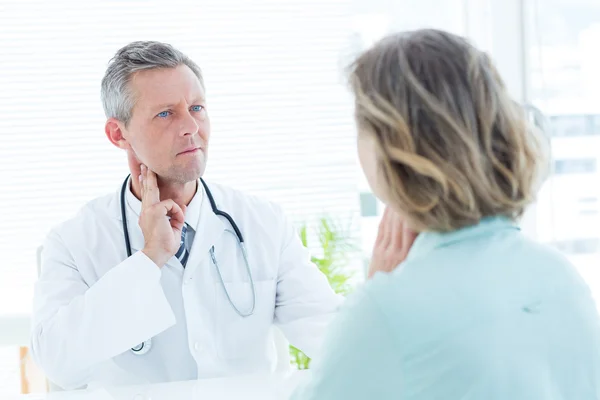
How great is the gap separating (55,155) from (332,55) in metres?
1.27

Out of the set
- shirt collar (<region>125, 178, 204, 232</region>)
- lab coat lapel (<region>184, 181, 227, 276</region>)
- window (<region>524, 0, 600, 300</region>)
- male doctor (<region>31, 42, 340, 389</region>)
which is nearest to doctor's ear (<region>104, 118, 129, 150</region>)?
male doctor (<region>31, 42, 340, 389</region>)

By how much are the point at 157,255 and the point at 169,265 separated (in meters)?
0.13

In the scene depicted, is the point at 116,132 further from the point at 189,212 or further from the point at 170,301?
the point at 170,301

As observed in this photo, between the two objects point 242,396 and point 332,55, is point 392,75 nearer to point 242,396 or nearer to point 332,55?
point 242,396

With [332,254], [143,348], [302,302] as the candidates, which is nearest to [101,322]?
[143,348]

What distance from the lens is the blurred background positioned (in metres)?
2.92

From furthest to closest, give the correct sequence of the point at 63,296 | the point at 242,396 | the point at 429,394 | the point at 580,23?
the point at 580,23 < the point at 63,296 < the point at 242,396 < the point at 429,394

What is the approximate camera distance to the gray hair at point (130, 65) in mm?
1739

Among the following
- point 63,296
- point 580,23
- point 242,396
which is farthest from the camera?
point 580,23

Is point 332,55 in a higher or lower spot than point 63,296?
higher

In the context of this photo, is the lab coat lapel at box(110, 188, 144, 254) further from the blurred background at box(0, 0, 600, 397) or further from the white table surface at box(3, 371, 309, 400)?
the blurred background at box(0, 0, 600, 397)

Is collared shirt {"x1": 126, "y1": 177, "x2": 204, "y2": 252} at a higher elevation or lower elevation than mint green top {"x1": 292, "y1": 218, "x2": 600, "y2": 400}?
lower

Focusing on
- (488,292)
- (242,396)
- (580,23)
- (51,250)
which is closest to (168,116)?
(51,250)

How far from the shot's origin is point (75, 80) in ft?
9.63
